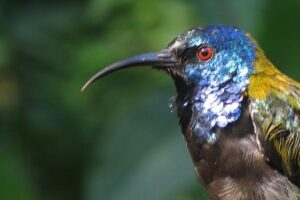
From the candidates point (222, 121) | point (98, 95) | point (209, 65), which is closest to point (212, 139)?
point (222, 121)

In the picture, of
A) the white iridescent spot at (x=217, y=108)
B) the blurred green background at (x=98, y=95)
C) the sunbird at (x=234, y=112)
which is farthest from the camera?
the blurred green background at (x=98, y=95)

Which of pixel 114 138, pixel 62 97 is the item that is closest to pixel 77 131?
pixel 62 97

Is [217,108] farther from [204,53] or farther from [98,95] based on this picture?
[98,95]

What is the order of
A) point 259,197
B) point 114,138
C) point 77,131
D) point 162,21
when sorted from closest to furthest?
point 259,197
point 114,138
point 77,131
point 162,21

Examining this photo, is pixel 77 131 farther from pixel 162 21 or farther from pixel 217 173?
pixel 217 173

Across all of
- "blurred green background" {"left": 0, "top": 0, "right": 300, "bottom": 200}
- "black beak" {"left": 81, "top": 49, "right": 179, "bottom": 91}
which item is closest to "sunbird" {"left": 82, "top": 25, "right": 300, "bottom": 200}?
"black beak" {"left": 81, "top": 49, "right": 179, "bottom": 91}

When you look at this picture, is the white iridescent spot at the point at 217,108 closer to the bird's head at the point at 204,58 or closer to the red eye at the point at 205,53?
the bird's head at the point at 204,58

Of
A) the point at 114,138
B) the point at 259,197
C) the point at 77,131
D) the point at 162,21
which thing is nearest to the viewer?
the point at 259,197

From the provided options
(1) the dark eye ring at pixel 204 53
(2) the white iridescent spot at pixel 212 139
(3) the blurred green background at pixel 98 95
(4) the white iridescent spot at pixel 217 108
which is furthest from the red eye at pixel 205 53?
(3) the blurred green background at pixel 98 95
